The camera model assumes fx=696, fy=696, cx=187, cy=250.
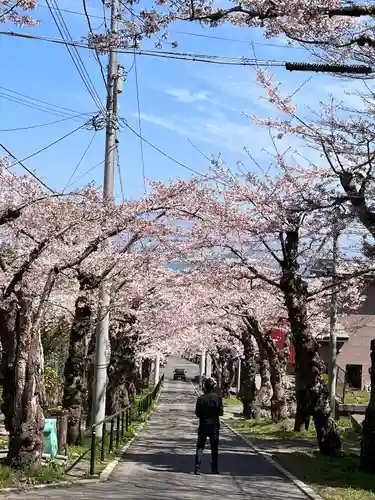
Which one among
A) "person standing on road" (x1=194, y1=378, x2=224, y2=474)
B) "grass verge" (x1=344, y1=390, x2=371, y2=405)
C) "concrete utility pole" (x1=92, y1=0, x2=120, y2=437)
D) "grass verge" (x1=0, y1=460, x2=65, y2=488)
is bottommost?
"grass verge" (x1=0, y1=460, x2=65, y2=488)

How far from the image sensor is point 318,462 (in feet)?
50.3

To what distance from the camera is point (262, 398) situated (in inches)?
1345

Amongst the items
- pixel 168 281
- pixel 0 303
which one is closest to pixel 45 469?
pixel 0 303

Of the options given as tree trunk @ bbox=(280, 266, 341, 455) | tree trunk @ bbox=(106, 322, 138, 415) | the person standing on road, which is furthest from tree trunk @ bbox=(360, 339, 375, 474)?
tree trunk @ bbox=(106, 322, 138, 415)

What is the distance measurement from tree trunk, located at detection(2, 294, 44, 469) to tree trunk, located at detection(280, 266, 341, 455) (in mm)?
7507

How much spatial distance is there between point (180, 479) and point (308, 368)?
5.93m

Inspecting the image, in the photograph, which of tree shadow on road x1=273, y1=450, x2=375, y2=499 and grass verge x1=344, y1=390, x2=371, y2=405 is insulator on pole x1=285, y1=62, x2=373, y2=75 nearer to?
tree shadow on road x1=273, y1=450, x2=375, y2=499

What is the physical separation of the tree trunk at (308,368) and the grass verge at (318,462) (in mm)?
509

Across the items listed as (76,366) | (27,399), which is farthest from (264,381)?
(27,399)

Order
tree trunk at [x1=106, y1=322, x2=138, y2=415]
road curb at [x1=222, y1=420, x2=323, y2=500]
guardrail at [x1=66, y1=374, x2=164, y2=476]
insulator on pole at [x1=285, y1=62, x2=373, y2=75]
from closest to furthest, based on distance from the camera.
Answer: insulator on pole at [x1=285, y1=62, x2=373, y2=75], road curb at [x1=222, y1=420, x2=323, y2=500], guardrail at [x1=66, y1=374, x2=164, y2=476], tree trunk at [x1=106, y1=322, x2=138, y2=415]

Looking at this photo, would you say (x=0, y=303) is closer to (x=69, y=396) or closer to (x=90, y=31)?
(x=69, y=396)

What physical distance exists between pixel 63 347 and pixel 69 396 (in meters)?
23.7

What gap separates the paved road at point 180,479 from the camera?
1055cm

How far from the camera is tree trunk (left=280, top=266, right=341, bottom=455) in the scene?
55.2 ft
